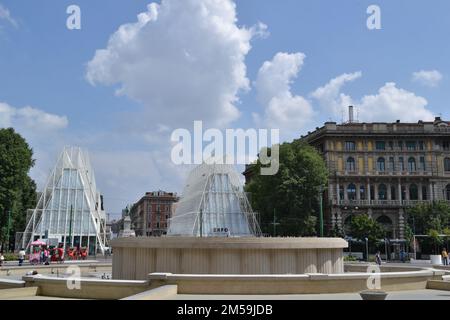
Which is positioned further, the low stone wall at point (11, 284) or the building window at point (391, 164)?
the building window at point (391, 164)

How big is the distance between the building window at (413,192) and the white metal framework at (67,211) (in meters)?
44.3

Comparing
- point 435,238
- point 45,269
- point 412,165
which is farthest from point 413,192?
point 45,269

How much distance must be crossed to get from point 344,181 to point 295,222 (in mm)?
13866

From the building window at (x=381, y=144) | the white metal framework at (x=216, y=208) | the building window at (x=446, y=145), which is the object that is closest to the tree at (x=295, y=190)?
the white metal framework at (x=216, y=208)

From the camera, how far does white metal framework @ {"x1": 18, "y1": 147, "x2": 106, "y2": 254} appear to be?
6350 cm

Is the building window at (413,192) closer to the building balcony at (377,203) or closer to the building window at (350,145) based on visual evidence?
the building balcony at (377,203)

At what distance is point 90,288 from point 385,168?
204 feet

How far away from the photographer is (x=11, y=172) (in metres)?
50.8

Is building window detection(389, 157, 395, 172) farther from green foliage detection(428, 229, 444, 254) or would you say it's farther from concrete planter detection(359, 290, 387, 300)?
concrete planter detection(359, 290, 387, 300)

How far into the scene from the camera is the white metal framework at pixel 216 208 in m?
64.4
